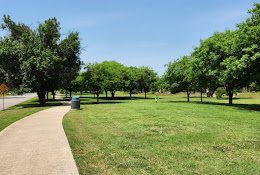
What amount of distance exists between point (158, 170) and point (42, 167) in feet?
8.64

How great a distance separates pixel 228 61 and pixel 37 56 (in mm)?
22230

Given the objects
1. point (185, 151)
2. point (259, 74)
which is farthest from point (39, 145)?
point (259, 74)

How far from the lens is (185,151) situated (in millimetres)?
5555

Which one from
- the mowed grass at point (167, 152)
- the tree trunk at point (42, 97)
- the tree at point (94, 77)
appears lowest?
the mowed grass at point (167, 152)

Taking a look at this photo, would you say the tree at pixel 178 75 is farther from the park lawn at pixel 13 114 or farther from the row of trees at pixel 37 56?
the park lawn at pixel 13 114

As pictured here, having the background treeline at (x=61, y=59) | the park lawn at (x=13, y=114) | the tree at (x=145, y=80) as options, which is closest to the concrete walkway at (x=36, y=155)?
the park lawn at (x=13, y=114)

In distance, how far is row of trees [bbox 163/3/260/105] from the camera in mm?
16406

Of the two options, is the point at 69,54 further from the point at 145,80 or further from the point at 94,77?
the point at 145,80

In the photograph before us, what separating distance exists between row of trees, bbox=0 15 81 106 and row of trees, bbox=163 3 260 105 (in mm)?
16632

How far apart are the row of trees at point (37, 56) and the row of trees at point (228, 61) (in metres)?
16.6

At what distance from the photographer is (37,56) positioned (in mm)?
24547

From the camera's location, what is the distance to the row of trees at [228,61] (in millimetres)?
16406

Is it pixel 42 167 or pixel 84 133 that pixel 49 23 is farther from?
pixel 42 167

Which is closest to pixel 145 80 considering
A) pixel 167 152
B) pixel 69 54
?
pixel 69 54
